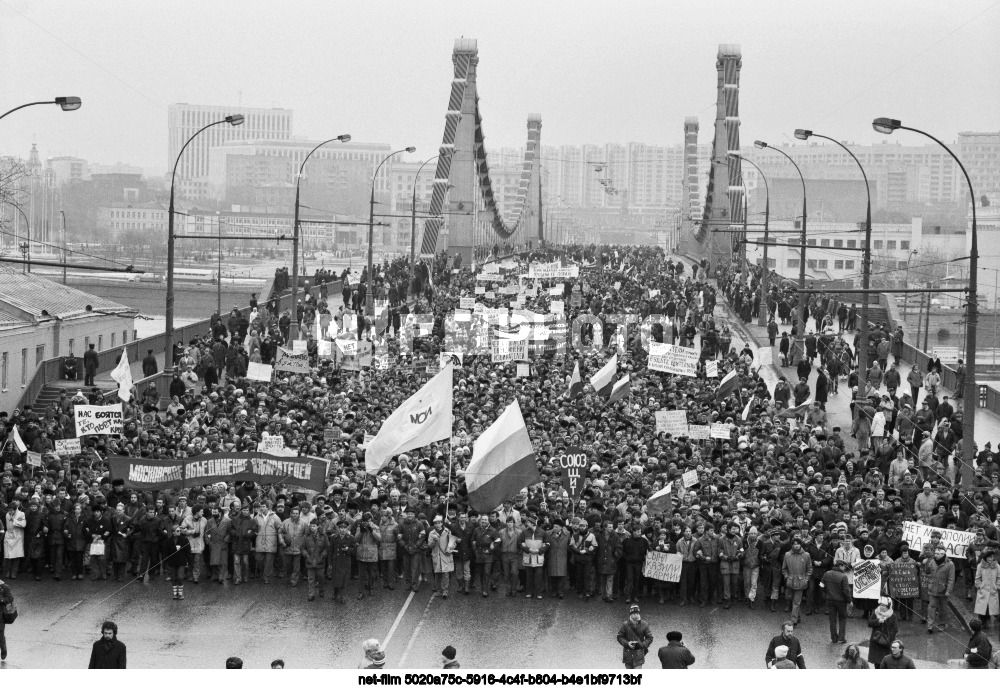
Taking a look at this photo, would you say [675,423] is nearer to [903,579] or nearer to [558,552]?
[558,552]

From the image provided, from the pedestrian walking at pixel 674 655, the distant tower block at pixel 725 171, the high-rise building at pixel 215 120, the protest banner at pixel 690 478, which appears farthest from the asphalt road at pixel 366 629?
the distant tower block at pixel 725 171

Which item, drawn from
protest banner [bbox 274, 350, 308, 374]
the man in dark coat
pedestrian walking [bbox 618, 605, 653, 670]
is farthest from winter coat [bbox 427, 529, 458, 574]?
protest banner [bbox 274, 350, 308, 374]

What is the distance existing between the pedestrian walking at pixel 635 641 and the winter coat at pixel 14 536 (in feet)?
22.7

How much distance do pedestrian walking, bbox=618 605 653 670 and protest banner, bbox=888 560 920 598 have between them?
364cm

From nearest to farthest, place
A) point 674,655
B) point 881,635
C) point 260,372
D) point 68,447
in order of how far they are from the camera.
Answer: point 674,655
point 881,635
point 68,447
point 260,372

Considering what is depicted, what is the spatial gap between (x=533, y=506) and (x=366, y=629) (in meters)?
3.36

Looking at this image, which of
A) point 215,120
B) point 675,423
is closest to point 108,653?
point 675,423

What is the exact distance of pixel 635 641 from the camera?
13.8 m

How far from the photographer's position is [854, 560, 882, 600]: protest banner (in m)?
16.4

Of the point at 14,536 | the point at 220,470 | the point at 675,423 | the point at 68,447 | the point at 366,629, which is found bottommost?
the point at 366,629

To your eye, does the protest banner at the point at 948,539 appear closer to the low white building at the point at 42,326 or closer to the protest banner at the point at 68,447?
the protest banner at the point at 68,447

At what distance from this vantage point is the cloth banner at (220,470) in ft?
60.2

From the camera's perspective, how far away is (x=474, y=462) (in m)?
17.7

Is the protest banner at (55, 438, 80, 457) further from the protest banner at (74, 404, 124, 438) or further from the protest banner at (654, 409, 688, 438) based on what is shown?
the protest banner at (654, 409, 688, 438)
